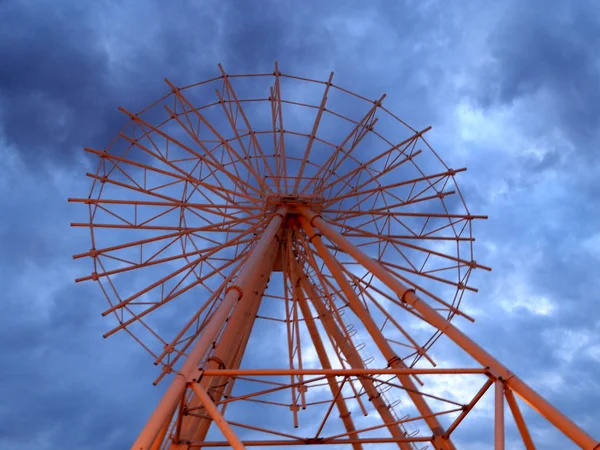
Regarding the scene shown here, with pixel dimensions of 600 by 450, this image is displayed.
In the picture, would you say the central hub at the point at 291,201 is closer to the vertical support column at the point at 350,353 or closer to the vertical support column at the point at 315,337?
the vertical support column at the point at 315,337

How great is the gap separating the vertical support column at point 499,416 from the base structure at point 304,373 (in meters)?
0.02

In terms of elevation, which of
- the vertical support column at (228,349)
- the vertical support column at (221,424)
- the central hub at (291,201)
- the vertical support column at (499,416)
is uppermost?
the central hub at (291,201)

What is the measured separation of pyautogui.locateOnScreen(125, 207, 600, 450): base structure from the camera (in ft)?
43.7

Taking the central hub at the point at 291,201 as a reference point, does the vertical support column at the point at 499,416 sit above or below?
below

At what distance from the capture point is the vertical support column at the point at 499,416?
13.7m

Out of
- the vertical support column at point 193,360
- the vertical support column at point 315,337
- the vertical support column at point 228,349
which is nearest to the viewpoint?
the vertical support column at point 193,360

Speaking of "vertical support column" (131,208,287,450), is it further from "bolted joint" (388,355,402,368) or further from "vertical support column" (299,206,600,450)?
"bolted joint" (388,355,402,368)

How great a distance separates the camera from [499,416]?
46.5ft

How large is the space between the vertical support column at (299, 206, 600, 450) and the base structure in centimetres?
2

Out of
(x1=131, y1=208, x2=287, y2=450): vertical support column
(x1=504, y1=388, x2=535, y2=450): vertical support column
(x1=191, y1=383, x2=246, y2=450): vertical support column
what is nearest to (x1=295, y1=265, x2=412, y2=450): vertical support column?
(x1=504, y1=388, x2=535, y2=450): vertical support column

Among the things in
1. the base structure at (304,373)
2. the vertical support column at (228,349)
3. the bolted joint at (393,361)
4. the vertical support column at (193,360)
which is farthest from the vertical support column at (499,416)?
the bolted joint at (393,361)

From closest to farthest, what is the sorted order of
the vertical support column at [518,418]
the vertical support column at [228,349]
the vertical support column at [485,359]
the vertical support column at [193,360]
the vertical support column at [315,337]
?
1. the vertical support column at [193,360]
2. the vertical support column at [485,359]
3. the vertical support column at [518,418]
4. the vertical support column at [228,349]
5. the vertical support column at [315,337]

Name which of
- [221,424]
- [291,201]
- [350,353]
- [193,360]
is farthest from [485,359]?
[291,201]

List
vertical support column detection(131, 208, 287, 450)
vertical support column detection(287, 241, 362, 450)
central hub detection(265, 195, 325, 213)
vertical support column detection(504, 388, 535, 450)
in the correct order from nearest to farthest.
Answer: vertical support column detection(131, 208, 287, 450)
vertical support column detection(504, 388, 535, 450)
central hub detection(265, 195, 325, 213)
vertical support column detection(287, 241, 362, 450)
